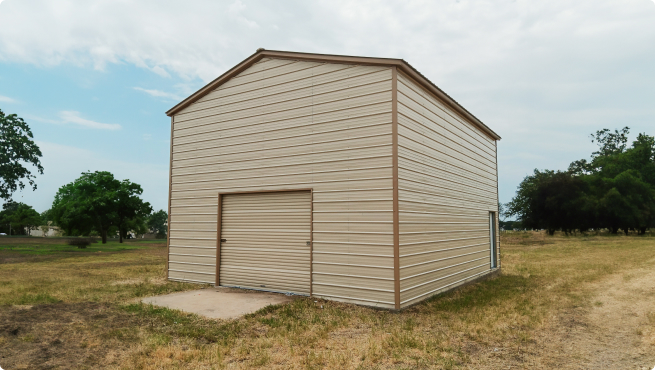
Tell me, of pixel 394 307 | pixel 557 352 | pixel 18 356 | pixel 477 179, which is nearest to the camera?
pixel 18 356

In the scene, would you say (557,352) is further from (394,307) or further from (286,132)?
(286,132)

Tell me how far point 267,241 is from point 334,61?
14.1 ft

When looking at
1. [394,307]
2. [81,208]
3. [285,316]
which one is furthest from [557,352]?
[81,208]

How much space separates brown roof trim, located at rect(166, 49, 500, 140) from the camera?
765cm

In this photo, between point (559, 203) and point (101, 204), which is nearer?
point (101, 204)

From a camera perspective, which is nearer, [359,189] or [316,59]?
[359,189]

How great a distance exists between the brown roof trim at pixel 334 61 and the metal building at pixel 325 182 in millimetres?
30

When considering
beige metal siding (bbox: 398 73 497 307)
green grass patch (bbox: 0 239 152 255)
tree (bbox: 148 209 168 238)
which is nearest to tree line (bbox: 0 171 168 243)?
green grass patch (bbox: 0 239 152 255)

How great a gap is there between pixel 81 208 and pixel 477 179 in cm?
3698

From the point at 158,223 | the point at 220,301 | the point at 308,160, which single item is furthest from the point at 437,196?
the point at 158,223

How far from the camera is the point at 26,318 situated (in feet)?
21.4

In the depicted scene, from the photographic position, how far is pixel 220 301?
7.89 metres

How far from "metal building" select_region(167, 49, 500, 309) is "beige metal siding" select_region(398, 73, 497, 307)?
0.05 meters

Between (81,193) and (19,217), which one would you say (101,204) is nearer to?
(81,193)
